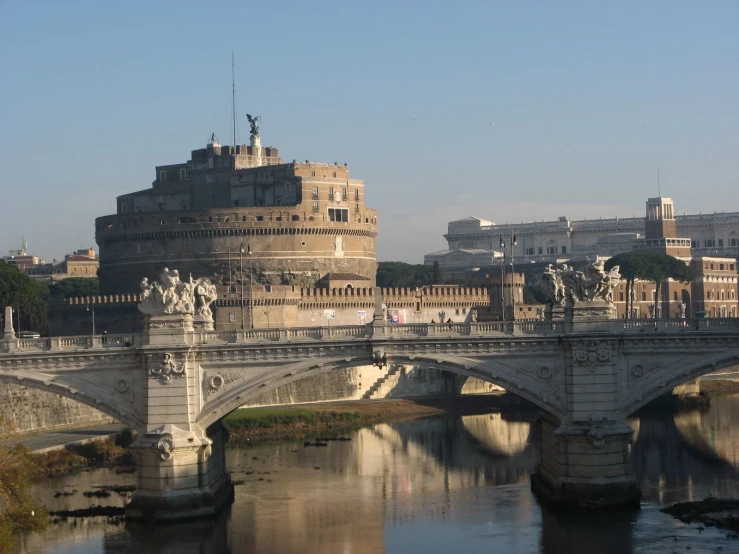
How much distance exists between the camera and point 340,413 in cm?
8681

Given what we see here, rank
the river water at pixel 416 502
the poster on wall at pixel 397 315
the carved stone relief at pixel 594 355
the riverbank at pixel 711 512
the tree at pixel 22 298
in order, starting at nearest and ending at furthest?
the river water at pixel 416 502 < the riverbank at pixel 711 512 < the carved stone relief at pixel 594 355 < the tree at pixel 22 298 < the poster on wall at pixel 397 315

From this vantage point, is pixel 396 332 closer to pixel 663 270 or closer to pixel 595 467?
pixel 595 467

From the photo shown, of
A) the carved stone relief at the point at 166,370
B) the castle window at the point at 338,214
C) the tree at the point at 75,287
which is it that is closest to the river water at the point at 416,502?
the carved stone relief at the point at 166,370

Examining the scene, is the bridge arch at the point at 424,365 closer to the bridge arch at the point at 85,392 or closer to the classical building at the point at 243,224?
the bridge arch at the point at 85,392

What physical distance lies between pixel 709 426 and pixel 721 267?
3871 inches

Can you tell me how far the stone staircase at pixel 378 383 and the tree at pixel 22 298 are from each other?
24.1m

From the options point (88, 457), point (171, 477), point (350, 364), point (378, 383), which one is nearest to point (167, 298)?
point (171, 477)

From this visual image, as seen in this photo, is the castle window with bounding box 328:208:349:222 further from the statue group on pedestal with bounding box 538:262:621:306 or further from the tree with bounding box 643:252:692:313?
the statue group on pedestal with bounding box 538:262:621:306

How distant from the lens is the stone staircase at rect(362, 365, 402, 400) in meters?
95.9

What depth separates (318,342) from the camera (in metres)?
53.5

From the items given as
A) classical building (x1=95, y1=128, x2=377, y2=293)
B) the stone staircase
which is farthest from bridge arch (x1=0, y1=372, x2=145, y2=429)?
classical building (x1=95, y1=128, x2=377, y2=293)

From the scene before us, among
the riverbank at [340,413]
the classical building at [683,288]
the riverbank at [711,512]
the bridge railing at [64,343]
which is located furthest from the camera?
the classical building at [683,288]

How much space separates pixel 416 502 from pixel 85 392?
14.0 metres

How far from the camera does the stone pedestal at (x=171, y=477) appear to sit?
169ft
